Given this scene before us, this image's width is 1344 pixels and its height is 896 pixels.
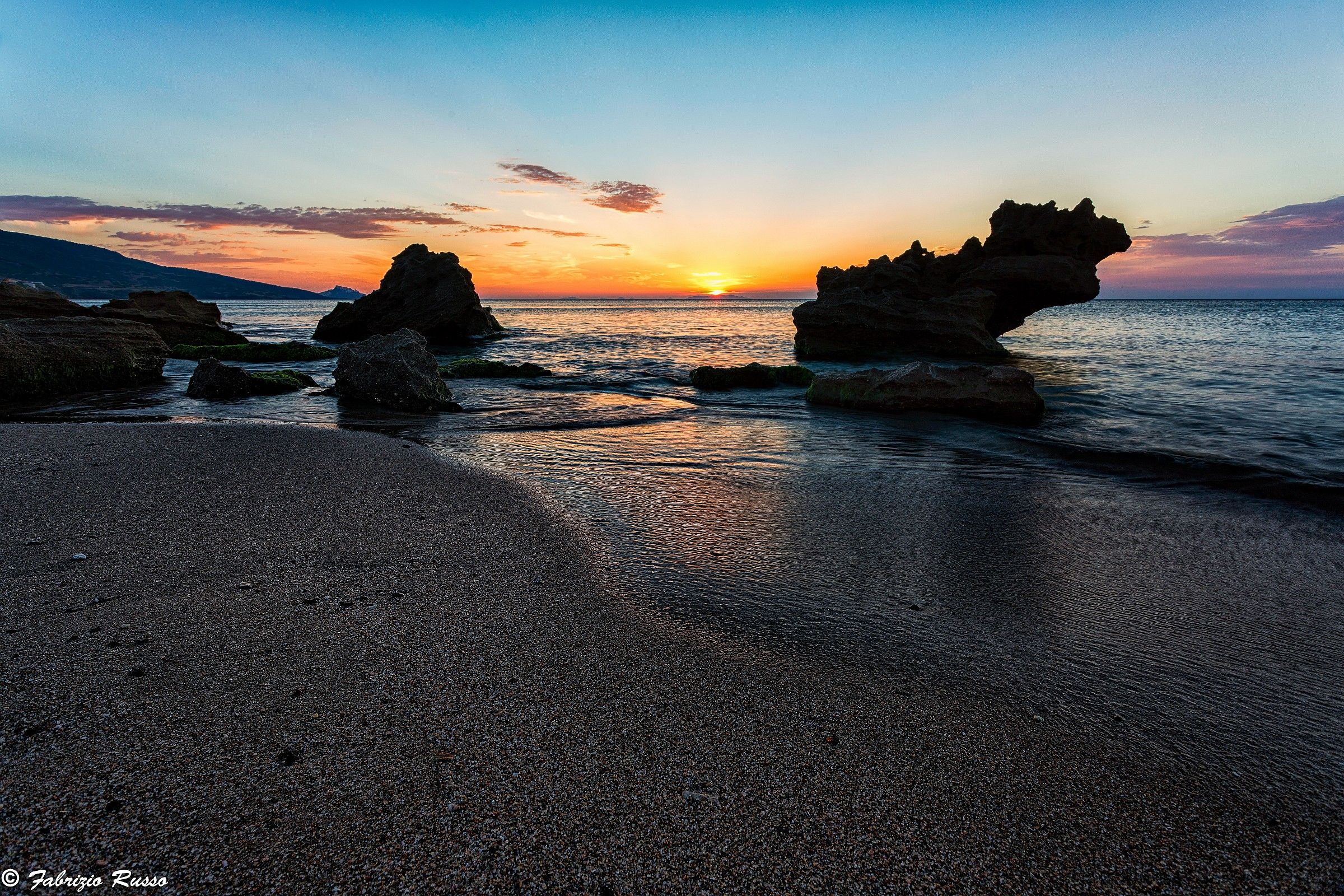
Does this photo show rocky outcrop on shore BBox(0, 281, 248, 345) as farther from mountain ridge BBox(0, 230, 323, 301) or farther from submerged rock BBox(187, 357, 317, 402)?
mountain ridge BBox(0, 230, 323, 301)

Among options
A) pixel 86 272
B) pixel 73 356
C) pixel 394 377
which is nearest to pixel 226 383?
pixel 73 356

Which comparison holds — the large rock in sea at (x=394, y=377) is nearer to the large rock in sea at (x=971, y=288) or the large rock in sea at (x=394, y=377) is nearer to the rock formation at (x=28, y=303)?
the rock formation at (x=28, y=303)

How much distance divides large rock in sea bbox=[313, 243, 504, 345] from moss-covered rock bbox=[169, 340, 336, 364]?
12.2 meters

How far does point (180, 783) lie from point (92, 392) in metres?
13.8

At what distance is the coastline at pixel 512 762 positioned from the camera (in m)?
1.72

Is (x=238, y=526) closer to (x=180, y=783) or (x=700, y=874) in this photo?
(x=180, y=783)

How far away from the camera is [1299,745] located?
95.7 inches

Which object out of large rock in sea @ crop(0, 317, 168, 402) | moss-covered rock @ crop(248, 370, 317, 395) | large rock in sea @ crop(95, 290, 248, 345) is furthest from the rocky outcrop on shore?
moss-covered rock @ crop(248, 370, 317, 395)

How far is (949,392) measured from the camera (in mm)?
11281

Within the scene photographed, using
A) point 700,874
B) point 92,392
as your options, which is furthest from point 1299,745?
point 92,392

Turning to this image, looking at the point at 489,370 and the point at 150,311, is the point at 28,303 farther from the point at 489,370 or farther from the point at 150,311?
the point at 489,370

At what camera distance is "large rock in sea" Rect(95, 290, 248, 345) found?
2348 centimetres

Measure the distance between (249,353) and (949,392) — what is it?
21831 mm

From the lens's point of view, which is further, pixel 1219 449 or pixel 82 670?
pixel 1219 449
